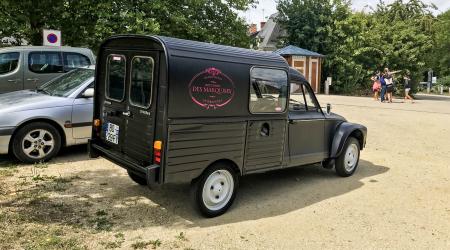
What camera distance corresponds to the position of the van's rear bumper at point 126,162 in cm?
442

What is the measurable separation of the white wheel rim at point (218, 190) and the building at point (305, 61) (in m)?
23.4

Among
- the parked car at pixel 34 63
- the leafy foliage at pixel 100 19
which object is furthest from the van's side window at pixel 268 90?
the leafy foliage at pixel 100 19

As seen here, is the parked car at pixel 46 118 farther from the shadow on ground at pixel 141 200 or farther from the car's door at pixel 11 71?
the car's door at pixel 11 71

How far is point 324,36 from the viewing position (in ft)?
103

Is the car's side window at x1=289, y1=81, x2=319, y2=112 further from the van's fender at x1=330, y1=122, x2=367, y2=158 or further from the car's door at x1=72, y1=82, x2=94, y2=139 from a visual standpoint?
the car's door at x1=72, y1=82, x2=94, y2=139

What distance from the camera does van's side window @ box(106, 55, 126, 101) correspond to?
5230 millimetres

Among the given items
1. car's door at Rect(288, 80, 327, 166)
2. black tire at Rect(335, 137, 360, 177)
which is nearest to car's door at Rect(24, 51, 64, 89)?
car's door at Rect(288, 80, 327, 166)

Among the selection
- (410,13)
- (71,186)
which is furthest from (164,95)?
(410,13)

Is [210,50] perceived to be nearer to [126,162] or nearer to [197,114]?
[197,114]

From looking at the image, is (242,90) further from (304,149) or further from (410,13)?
(410,13)

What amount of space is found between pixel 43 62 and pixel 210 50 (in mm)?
6392

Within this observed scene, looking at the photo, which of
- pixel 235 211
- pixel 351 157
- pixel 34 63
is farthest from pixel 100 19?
pixel 235 211

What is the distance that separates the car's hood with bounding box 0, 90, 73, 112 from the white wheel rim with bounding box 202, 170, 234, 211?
3.43 metres

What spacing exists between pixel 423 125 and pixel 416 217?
9736 millimetres
